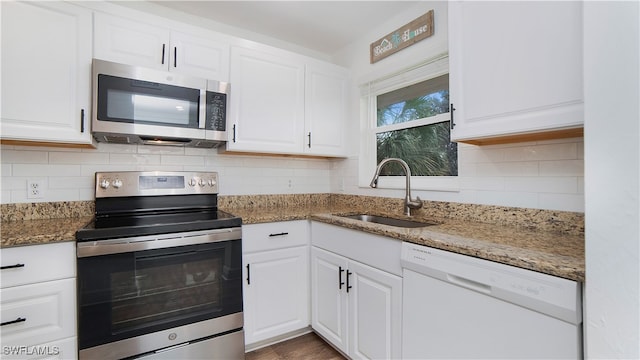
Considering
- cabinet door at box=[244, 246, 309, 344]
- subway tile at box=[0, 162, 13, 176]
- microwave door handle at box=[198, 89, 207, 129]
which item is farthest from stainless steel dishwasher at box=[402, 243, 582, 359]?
subway tile at box=[0, 162, 13, 176]

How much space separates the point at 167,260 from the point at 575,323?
1.69 meters

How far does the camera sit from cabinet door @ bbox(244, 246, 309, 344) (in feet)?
6.18

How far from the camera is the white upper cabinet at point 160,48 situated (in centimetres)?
169

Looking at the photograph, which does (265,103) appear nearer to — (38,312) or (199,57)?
(199,57)

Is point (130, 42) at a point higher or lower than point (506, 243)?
higher

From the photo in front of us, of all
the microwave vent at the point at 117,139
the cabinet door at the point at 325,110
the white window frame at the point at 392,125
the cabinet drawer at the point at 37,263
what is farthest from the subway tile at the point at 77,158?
the white window frame at the point at 392,125

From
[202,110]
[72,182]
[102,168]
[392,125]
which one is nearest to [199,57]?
[202,110]

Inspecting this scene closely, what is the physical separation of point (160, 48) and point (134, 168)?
809mm

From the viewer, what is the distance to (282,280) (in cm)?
200

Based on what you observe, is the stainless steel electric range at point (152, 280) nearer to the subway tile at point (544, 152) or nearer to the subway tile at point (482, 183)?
the subway tile at point (482, 183)

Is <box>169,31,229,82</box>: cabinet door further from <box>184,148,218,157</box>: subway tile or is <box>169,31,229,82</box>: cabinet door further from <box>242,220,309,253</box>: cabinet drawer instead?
<box>242,220,309,253</box>: cabinet drawer

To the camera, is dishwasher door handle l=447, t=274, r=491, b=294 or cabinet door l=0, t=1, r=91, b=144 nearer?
dishwasher door handle l=447, t=274, r=491, b=294

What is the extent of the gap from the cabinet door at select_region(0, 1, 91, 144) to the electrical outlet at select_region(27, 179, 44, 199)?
0.37 m

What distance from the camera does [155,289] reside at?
5.07ft
